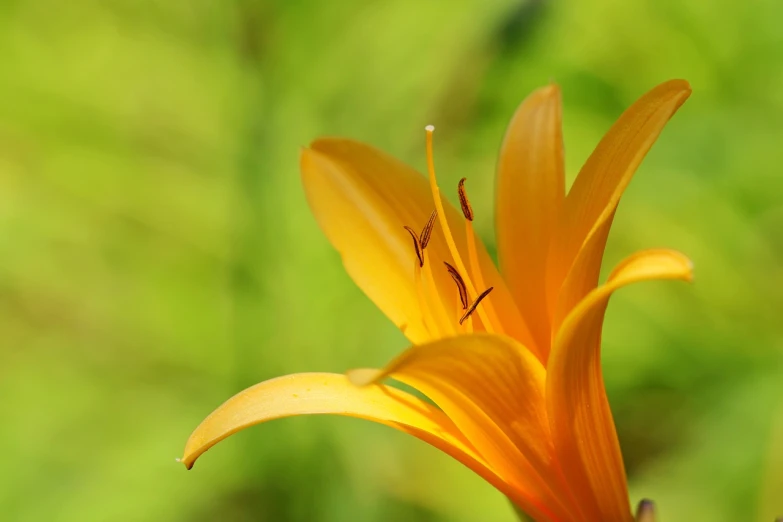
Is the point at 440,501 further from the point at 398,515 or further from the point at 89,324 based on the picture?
the point at 89,324

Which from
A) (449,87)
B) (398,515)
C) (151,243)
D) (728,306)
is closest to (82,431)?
(151,243)

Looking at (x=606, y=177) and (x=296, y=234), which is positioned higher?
(x=606, y=177)

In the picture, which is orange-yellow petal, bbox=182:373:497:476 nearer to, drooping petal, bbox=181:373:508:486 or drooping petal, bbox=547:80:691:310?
drooping petal, bbox=181:373:508:486

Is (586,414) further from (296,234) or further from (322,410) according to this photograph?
(296,234)

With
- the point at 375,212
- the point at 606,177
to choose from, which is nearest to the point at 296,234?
the point at 375,212

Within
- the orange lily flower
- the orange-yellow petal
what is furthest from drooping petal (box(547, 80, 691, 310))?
the orange-yellow petal

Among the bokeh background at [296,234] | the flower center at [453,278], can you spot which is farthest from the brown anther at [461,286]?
the bokeh background at [296,234]

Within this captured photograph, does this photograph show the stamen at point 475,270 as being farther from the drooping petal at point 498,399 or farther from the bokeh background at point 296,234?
the bokeh background at point 296,234
